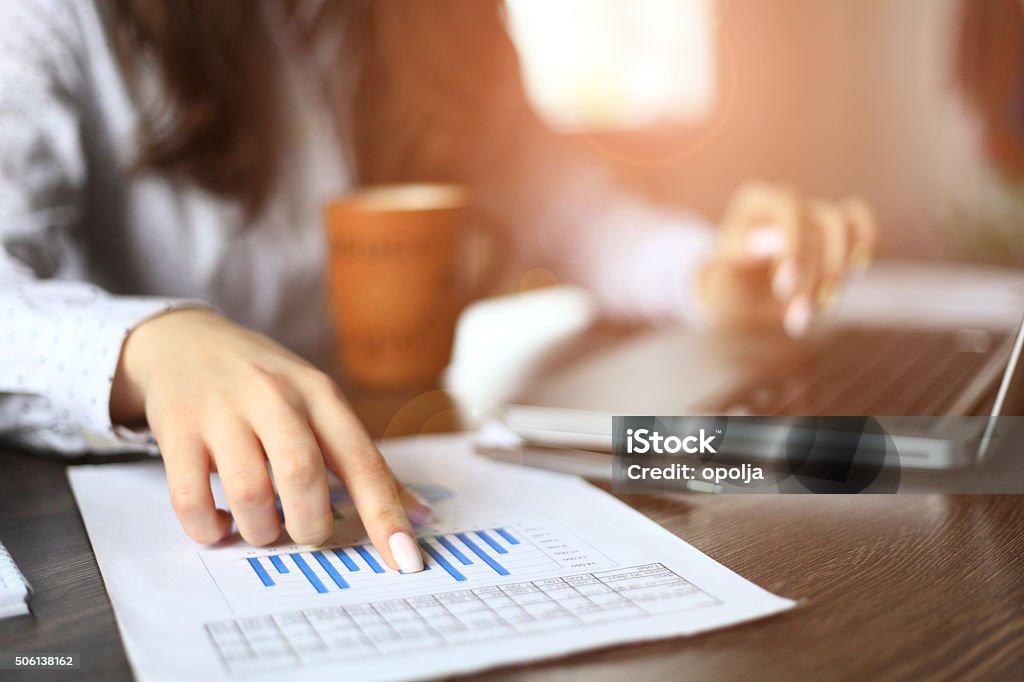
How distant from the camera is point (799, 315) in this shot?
30.6 inches

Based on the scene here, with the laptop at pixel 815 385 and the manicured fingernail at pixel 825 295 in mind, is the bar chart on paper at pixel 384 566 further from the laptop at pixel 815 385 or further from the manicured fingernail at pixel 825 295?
the manicured fingernail at pixel 825 295

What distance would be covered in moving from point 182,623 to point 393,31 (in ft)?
2.64

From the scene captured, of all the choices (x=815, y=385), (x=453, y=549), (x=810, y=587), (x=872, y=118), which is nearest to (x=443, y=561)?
(x=453, y=549)

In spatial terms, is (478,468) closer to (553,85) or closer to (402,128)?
(402,128)

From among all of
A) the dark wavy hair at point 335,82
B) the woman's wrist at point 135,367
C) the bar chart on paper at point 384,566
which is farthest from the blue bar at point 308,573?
the dark wavy hair at point 335,82

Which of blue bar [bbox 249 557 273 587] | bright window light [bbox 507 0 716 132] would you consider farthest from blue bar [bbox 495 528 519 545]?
bright window light [bbox 507 0 716 132]

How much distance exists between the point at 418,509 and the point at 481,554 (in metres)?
0.06

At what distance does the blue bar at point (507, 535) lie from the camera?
14.6 inches

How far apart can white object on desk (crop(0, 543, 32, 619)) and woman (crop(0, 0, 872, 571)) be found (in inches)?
2.4

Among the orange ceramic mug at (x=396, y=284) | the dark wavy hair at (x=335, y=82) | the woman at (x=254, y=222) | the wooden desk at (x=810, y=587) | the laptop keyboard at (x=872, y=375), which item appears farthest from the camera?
the dark wavy hair at (x=335, y=82)

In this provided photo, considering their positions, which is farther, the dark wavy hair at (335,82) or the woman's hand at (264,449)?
the dark wavy hair at (335,82)

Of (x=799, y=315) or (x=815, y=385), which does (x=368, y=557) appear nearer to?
(x=815, y=385)

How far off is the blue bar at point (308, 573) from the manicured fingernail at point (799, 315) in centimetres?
54

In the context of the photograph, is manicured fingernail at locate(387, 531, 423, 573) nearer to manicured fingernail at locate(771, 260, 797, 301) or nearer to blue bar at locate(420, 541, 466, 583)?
blue bar at locate(420, 541, 466, 583)
